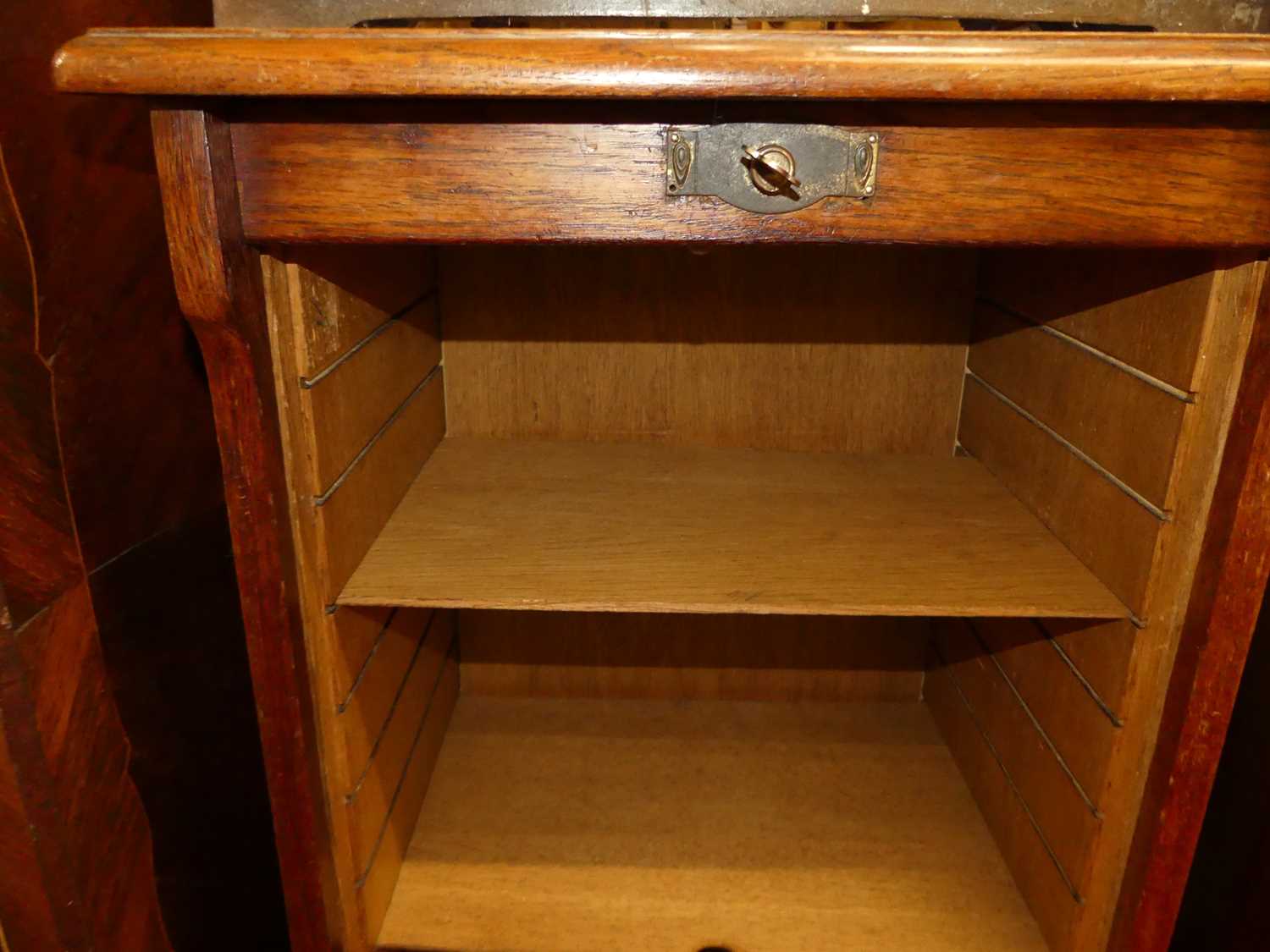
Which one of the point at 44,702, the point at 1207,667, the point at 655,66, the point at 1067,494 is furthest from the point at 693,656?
the point at 655,66

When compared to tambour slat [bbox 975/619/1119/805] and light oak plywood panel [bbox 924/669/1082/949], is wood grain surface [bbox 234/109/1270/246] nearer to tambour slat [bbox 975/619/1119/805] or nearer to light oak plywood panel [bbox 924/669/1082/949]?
tambour slat [bbox 975/619/1119/805]

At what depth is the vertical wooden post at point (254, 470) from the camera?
65cm

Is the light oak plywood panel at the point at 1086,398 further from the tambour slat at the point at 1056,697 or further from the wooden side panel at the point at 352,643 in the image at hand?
the wooden side panel at the point at 352,643

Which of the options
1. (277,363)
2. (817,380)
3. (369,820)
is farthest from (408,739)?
(817,380)

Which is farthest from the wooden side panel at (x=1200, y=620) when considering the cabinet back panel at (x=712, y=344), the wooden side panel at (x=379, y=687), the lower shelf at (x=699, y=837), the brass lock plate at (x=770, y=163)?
the wooden side panel at (x=379, y=687)

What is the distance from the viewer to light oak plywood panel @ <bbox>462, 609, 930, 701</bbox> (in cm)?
135

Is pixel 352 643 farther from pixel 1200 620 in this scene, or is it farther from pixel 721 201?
pixel 1200 620

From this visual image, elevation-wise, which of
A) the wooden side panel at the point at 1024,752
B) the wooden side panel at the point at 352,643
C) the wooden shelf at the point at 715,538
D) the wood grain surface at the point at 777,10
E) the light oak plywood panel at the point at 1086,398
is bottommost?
the wooden side panel at the point at 1024,752

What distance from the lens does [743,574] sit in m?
0.90

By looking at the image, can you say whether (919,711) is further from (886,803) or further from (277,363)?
(277,363)

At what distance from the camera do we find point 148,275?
35.6 inches

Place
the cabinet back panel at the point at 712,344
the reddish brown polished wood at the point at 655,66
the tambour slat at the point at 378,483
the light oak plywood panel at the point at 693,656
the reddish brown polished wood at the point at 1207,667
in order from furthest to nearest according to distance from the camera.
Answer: the light oak plywood panel at the point at 693,656
the cabinet back panel at the point at 712,344
the tambour slat at the point at 378,483
the reddish brown polished wood at the point at 1207,667
the reddish brown polished wood at the point at 655,66

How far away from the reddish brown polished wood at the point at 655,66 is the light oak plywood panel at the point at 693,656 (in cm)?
86

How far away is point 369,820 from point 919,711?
81 centimetres
